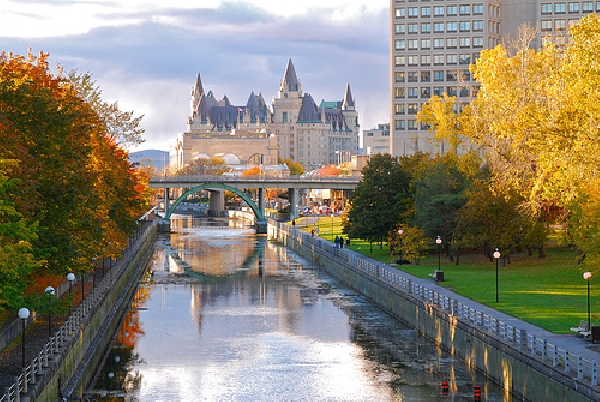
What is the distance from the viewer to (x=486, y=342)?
3781cm

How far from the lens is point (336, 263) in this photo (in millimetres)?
77375

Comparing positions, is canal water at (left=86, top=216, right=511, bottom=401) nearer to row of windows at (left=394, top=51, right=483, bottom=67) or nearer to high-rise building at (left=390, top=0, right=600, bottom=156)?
high-rise building at (left=390, top=0, right=600, bottom=156)

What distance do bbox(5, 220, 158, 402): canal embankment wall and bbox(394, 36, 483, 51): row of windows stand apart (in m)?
87.8

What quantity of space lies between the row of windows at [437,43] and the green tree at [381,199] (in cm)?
7166

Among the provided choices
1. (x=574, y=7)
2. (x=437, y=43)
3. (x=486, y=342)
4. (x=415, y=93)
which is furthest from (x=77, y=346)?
(x=574, y=7)

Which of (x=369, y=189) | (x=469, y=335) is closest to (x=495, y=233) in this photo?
(x=369, y=189)

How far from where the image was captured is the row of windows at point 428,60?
146375mm

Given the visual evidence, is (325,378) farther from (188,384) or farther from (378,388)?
(188,384)

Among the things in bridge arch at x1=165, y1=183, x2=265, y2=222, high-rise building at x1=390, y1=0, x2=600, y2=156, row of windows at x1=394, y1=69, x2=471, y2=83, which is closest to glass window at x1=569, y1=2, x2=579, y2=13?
high-rise building at x1=390, y1=0, x2=600, y2=156

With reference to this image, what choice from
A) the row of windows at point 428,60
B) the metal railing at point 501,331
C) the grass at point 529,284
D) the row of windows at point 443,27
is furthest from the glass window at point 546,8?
the metal railing at point 501,331

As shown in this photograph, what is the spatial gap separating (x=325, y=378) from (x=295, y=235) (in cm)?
7065

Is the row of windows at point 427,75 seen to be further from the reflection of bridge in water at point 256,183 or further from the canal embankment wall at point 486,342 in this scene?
the canal embankment wall at point 486,342

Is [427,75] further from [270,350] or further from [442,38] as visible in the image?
[270,350]

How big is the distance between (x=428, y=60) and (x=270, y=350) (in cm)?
10646
